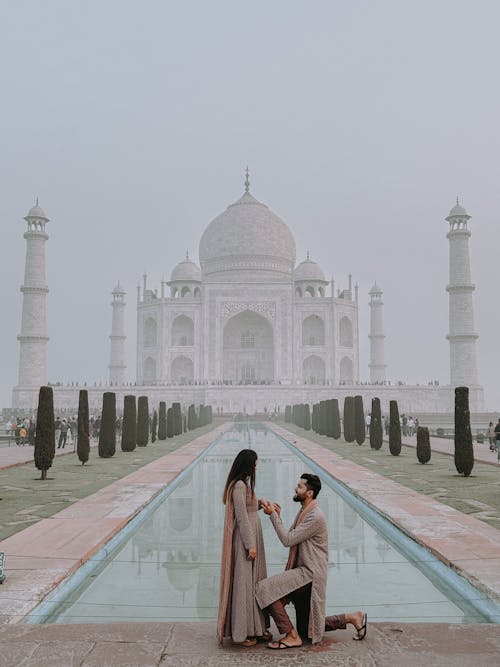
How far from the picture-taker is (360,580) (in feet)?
13.7

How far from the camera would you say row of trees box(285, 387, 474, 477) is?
9859 millimetres

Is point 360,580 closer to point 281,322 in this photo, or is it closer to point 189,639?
point 189,639

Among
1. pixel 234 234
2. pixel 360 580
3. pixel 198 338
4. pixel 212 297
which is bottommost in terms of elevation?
pixel 360 580

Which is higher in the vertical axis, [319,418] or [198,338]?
[198,338]

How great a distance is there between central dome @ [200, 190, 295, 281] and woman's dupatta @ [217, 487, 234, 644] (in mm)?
41310

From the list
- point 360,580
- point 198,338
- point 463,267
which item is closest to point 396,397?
point 463,267

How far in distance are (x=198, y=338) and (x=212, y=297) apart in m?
2.78

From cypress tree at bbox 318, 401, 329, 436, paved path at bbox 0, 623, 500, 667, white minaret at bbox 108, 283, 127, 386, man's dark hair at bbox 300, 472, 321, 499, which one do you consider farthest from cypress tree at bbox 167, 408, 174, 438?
white minaret at bbox 108, 283, 127, 386

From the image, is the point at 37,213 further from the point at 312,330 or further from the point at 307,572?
the point at 307,572

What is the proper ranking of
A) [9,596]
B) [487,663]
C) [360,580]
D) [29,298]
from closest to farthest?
[487,663], [9,596], [360,580], [29,298]

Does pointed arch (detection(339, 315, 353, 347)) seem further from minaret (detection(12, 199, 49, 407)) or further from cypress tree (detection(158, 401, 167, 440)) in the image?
cypress tree (detection(158, 401, 167, 440))

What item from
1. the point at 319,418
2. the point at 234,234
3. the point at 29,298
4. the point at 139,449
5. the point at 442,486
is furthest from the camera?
the point at 234,234

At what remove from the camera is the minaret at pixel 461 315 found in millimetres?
36062

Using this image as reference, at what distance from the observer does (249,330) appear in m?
45.4
